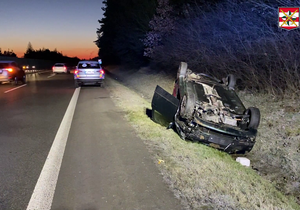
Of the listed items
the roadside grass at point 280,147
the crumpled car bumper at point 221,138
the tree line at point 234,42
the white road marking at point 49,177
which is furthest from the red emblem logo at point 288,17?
the white road marking at point 49,177

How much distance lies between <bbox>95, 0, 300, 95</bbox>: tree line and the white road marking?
6543 millimetres

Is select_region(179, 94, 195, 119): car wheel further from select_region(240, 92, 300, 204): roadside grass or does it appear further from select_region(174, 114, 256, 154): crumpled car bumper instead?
select_region(240, 92, 300, 204): roadside grass

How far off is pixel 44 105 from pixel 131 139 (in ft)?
19.7

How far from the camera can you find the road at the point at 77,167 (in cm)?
373

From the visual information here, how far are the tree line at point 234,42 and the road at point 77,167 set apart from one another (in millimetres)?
5405

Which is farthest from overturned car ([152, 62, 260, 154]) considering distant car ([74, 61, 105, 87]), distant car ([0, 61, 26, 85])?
distant car ([0, 61, 26, 85])

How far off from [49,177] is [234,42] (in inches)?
367

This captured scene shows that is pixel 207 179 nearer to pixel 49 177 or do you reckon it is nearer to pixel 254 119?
pixel 254 119

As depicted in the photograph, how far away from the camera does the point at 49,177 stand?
4402 mm

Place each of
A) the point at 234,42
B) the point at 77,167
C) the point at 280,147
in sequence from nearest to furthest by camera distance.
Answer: the point at 77,167 → the point at 280,147 → the point at 234,42

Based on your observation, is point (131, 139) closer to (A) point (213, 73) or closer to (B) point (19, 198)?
(B) point (19, 198)

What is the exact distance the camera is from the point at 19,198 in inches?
148

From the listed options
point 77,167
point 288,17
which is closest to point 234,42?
point 288,17

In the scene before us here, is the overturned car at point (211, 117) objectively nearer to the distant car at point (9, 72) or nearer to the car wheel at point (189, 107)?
the car wheel at point (189, 107)
